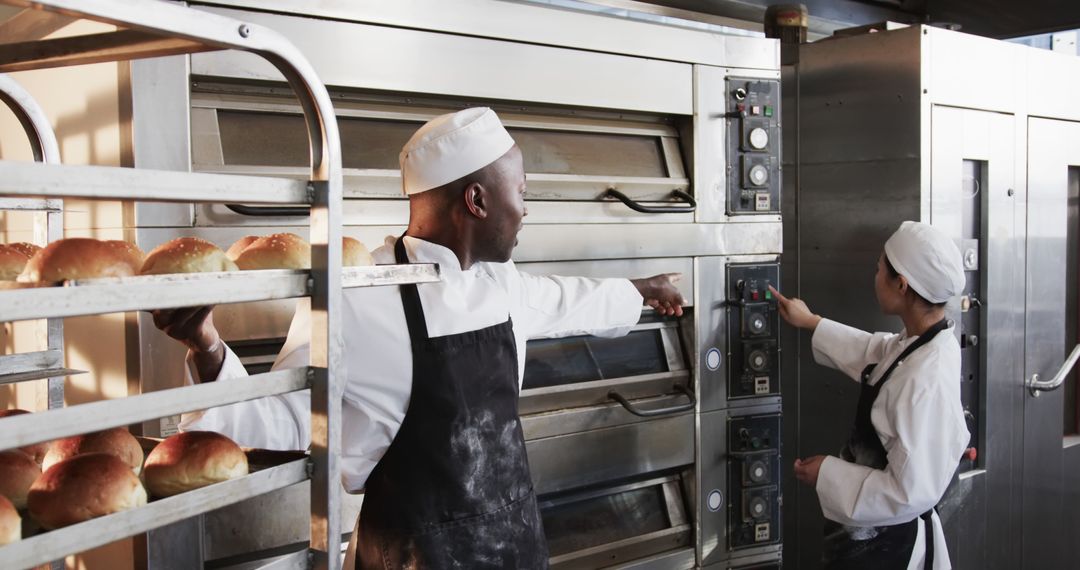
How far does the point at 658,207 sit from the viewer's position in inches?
108

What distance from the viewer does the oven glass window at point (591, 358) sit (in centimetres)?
262

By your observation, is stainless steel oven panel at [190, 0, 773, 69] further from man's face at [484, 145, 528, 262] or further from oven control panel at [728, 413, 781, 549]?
oven control panel at [728, 413, 781, 549]

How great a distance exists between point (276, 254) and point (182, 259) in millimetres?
167

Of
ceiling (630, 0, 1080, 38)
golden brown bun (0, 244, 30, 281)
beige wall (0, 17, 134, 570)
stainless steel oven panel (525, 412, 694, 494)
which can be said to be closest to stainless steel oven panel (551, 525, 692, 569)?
stainless steel oven panel (525, 412, 694, 494)

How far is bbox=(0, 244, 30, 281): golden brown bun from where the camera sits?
1.28 m

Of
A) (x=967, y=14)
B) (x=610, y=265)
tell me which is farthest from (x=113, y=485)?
(x=967, y=14)

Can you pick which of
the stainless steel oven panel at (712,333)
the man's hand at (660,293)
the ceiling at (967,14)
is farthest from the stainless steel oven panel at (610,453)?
the ceiling at (967,14)

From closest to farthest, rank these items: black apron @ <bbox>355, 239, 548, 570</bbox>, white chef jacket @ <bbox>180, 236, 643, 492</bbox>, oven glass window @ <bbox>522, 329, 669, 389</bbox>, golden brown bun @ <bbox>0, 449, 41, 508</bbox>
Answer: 1. golden brown bun @ <bbox>0, 449, 41, 508</bbox>
2. white chef jacket @ <bbox>180, 236, 643, 492</bbox>
3. black apron @ <bbox>355, 239, 548, 570</bbox>
4. oven glass window @ <bbox>522, 329, 669, 389</bbox>

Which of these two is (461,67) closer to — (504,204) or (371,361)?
(504,204)

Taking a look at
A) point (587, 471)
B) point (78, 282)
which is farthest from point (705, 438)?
point (78, 282)

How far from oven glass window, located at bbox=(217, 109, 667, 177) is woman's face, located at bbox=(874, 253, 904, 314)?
2.52ft

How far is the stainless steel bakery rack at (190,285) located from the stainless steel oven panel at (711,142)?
1.64 m

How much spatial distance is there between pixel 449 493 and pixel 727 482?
142 cm

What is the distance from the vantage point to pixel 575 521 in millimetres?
2693
